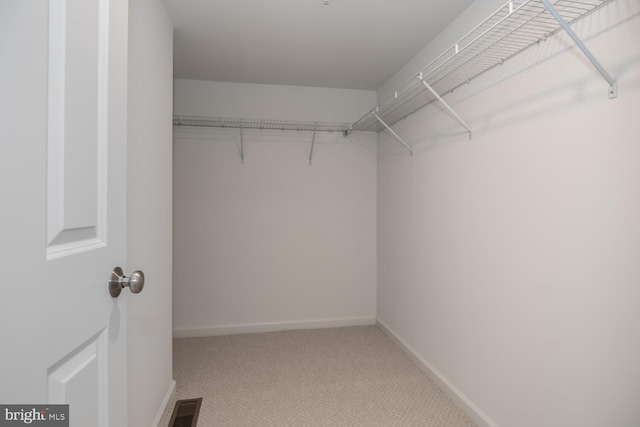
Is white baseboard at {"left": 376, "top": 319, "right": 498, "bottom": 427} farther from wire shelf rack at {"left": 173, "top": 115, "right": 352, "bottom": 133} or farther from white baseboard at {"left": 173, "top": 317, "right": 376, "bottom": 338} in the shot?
wire shelf rack at {"left": 173, "top": 115, "right": 352, "bottom": 133}

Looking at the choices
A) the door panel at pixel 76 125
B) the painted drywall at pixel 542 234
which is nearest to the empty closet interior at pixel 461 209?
the painted drywall at pixel 542 234

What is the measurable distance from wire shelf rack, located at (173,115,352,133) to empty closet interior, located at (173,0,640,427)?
0.9 inches

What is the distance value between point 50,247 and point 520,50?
5.96 ft

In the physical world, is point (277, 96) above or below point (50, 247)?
above

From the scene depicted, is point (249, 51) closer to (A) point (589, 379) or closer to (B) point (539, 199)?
(B) point (539, 199)

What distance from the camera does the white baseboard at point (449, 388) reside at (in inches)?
66.9

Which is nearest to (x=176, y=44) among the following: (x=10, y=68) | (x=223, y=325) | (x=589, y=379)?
(x=10, y=68)

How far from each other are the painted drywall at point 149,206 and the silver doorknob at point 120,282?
55 centimetres

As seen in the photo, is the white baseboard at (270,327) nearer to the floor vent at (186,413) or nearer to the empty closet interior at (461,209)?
the empty closet interior at (461,209)

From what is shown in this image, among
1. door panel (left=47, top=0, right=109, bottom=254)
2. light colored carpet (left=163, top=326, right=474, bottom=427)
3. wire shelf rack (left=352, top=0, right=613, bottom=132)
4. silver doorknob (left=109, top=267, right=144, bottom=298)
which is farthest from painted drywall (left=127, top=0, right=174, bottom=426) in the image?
wire shelf rack (left=352, top=0, right=613, bottom=132)

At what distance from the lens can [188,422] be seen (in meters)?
Answer: 1.76

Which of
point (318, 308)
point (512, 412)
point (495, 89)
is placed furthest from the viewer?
point (318, 308)

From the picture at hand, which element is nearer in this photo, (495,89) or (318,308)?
(495,89)

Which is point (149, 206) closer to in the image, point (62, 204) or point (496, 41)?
point (62, 204)
